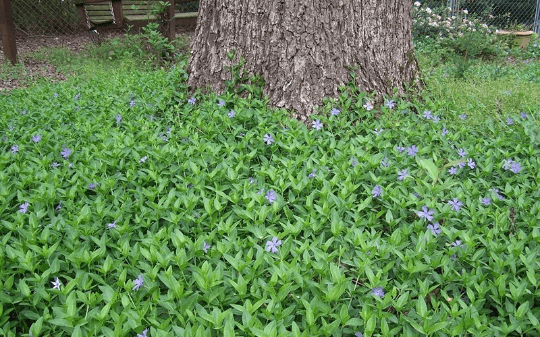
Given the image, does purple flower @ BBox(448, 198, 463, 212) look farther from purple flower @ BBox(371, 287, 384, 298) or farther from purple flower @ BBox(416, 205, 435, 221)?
purple flower @ BBox(371, 287, 384, 298)

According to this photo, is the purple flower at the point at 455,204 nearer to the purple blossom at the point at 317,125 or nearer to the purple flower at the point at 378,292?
the purple flower at the point at 378,292

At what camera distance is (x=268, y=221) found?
7.89ft

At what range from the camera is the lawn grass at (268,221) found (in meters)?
1.82

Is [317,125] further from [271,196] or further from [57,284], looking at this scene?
[57,284]

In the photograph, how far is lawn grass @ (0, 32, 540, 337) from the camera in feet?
5.98

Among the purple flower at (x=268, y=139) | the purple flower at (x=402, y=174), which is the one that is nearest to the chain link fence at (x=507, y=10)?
the purple flower at (x=268, y=139)

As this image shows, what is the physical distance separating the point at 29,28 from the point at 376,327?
478 inches

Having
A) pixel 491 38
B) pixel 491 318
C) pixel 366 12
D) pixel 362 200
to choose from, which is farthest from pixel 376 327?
pixel 491 38

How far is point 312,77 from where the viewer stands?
3.60 meters

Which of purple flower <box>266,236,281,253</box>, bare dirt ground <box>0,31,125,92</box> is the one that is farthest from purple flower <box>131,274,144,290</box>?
bare dirt ground <box>0,31,125,92</box>

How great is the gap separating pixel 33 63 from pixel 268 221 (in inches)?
283

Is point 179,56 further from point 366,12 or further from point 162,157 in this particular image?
point 162,157

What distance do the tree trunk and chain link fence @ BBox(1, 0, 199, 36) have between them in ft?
30.6

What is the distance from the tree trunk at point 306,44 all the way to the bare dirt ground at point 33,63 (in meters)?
3.35
